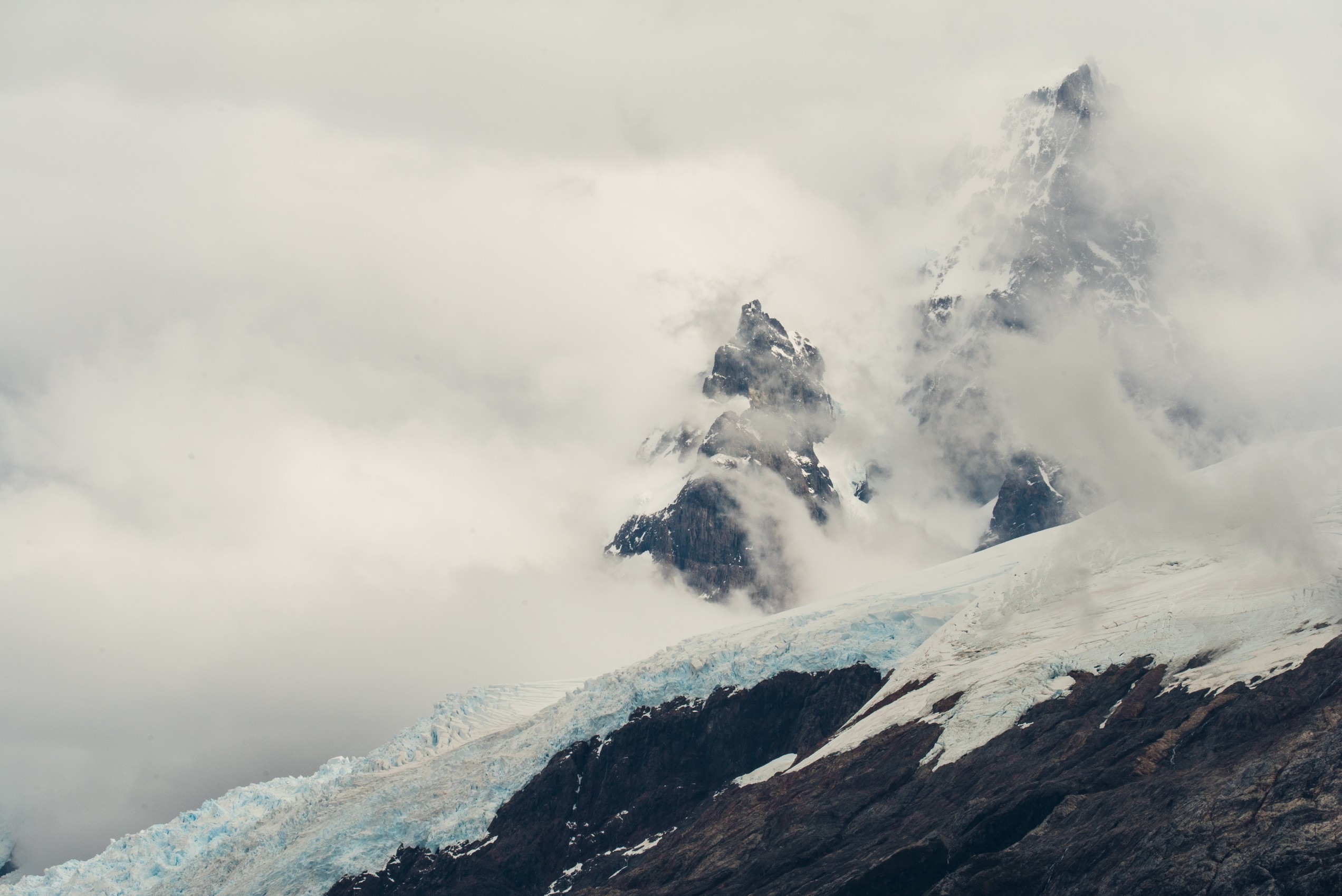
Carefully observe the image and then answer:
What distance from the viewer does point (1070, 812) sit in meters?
117

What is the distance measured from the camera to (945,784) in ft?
454

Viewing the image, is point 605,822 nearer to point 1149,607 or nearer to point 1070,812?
point 1149,607

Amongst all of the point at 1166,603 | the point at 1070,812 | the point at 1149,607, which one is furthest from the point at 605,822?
the point at 1070,812

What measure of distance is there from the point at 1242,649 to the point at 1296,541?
62.9 feet

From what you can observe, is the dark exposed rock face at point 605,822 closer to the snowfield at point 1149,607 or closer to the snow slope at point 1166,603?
the snowfield at point 1149,607

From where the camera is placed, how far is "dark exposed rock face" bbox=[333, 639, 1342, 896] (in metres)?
97.2

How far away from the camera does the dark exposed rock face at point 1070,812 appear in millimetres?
97250

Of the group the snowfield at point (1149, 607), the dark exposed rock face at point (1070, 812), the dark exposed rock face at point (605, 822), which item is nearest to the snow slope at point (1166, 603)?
the snowfield at point (1149, 607)

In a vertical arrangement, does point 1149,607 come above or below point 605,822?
above

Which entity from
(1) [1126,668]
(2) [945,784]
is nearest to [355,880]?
(2) [945,784]

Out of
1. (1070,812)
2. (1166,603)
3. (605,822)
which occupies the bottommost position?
(1070,812)

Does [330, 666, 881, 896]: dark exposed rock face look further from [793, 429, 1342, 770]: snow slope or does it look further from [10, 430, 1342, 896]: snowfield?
[793, 429, 1342, 770]: snow slope

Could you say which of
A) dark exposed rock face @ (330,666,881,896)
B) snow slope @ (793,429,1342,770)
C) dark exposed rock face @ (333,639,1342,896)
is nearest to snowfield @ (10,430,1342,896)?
snow slope @ (793,429,1342,770)

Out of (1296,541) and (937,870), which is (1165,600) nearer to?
(1296,541)
